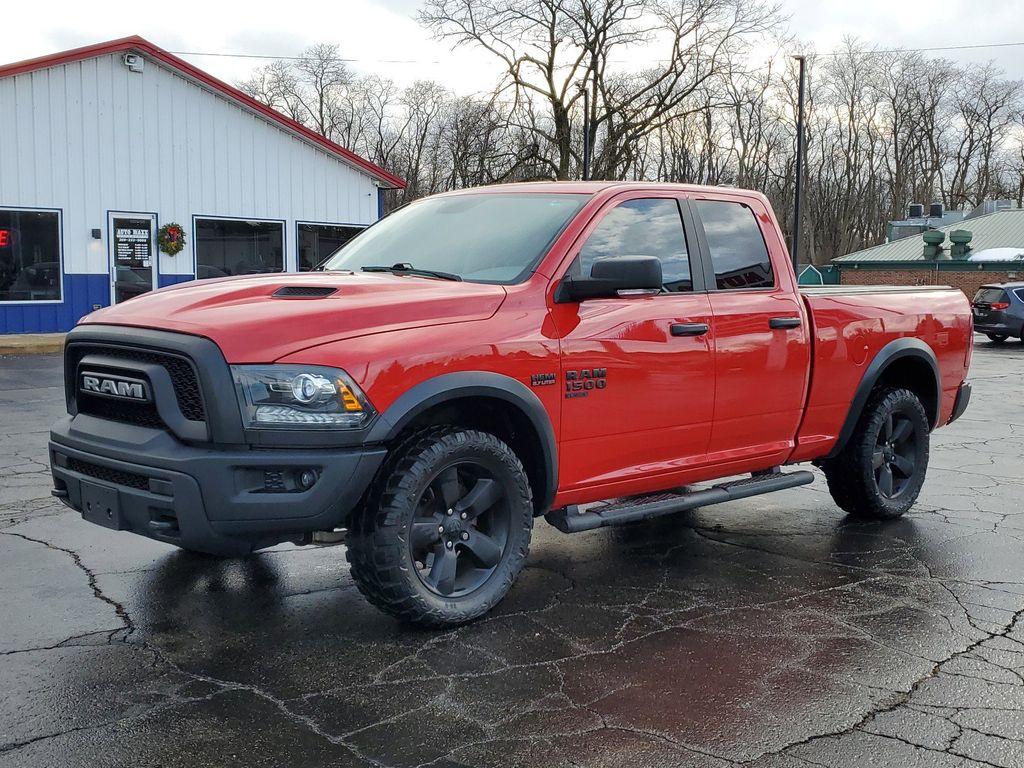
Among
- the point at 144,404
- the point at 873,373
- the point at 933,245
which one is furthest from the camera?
the point at 933,245

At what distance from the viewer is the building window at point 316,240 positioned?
23509 mm

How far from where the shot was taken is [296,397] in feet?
13.0

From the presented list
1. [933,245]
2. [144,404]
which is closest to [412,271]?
[144,404]

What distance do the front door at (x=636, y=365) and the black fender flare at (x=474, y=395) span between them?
0.34 feet

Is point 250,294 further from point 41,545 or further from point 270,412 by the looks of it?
point 41,545

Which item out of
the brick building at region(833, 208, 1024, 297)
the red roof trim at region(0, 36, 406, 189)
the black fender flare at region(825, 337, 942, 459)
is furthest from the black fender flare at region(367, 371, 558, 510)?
the brick building at region(833, 208, 1024, 297)

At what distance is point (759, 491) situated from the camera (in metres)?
5.77

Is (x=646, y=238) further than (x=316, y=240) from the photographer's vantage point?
No

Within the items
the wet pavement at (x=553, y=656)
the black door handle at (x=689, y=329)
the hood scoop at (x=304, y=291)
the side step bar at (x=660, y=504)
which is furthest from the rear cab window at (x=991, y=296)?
the hood scoop at (x=304, y=291)

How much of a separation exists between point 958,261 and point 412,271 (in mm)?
44042

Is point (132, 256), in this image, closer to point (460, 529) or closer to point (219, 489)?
point (460, 529)

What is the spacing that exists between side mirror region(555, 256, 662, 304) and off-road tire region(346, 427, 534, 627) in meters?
0.75

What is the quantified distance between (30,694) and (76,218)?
1826 centimetres

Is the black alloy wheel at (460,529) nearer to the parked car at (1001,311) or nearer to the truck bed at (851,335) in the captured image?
the truck bed at (851,335)
